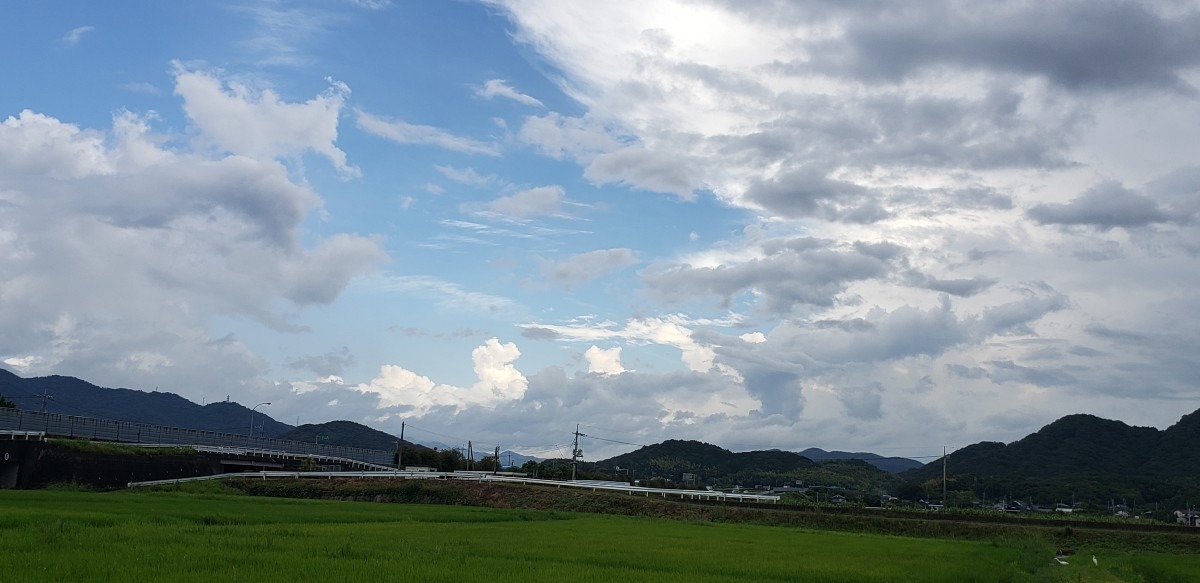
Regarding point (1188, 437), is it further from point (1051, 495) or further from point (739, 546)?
point (739, 546)

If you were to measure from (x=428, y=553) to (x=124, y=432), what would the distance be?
6804 centimetres

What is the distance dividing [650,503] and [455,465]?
66829 millimetres

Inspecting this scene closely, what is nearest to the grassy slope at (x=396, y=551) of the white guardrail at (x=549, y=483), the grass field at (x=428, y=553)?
the grass field at (x=428, y=553)

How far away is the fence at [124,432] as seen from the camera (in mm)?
64250

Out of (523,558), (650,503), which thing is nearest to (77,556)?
(523,558)

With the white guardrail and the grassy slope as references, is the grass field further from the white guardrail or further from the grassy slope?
the white guardrail

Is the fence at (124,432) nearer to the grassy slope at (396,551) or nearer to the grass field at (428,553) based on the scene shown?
the grass field at (428,553)

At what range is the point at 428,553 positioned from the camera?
23500mm

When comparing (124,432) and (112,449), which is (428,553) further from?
(124,432)

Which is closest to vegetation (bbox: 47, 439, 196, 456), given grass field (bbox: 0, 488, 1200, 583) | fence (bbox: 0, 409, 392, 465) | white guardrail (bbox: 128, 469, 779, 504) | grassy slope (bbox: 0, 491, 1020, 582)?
white guardrail (bbox: 128, 469, 779, 504)

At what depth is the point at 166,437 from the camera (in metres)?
87.0

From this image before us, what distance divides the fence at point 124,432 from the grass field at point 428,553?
92.4 feet

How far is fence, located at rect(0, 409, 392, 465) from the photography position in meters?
64.2

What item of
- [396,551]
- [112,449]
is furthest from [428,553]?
[112,449]
